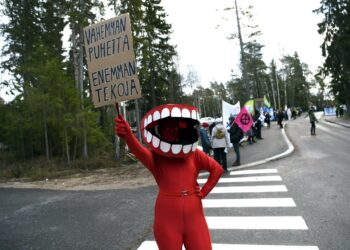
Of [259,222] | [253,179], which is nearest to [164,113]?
[259,222]

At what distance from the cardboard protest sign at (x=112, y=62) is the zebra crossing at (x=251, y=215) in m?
2.58

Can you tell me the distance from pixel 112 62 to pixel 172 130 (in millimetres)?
1362

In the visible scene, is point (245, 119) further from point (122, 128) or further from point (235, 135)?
point (122, 128)

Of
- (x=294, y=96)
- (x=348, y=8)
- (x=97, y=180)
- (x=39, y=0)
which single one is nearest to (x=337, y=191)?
(x=97, y=180)

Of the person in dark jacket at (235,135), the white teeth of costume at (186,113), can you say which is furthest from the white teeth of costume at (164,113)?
the person in dark jacket at (235,135)

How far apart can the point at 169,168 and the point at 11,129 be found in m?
20.5

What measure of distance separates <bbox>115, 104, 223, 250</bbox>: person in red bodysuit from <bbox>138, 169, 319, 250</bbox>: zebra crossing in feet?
7.04

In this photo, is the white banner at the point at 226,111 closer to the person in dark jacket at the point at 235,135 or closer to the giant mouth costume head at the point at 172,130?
the person in dark jacket at the point at 235,135

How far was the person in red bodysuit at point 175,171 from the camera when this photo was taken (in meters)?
3.79

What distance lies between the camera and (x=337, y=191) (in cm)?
854

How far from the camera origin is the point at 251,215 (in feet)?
23.9

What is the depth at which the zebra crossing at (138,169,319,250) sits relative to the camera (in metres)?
5.89

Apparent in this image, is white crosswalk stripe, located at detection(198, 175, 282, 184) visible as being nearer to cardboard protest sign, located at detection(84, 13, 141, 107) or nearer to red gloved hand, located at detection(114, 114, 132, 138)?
cardboard protest sign, located at detection(84, 13, 141, 107)

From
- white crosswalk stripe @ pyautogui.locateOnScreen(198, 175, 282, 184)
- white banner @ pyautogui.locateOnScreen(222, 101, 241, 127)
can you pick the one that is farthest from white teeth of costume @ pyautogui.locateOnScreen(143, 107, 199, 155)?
white banner @ pyautogui.locateOnScreen(222, 101, 241, 127)
